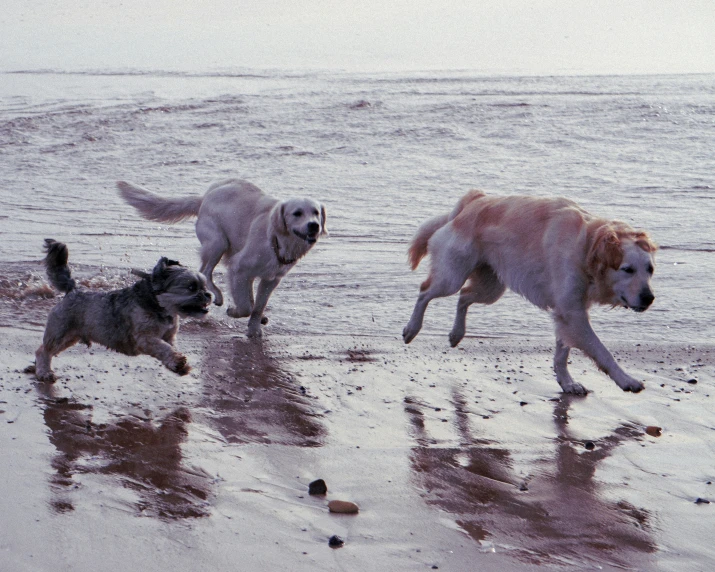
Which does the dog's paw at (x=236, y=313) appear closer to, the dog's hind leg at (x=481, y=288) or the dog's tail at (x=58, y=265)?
the dog's hind leg at (x=481, y=288)

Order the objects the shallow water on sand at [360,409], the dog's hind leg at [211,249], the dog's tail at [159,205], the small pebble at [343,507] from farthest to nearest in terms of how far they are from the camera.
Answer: the dog's tail at [159,205]
the dog's hind leg at [211,249]
the small pebble at [343,507]
the shallow water on sand at [360,409]

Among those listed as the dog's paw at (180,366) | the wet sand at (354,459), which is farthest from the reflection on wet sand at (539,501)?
Result: the dog's paw at (180,366)

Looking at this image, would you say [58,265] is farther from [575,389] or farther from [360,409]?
[575,389]

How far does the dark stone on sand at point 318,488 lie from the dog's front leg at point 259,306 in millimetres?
3021

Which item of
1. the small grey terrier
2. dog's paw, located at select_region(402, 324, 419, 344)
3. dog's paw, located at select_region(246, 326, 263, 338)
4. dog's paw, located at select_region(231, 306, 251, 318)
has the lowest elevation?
dog's paw, located at select_region(246, 326, 263, 338)

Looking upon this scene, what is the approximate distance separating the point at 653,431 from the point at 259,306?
3.29m

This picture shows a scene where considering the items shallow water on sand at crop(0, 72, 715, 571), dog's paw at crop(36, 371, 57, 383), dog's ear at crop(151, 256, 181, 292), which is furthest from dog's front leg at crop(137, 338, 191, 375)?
dog's paw at crop(36, 371, 57, 383)

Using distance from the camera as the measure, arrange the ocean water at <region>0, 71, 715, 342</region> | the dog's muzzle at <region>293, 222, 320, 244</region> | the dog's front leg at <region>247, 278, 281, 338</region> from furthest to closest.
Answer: the ocean water at <region>0, 71, 715, 342</region>
the dog's front leg at <region>247, 278, 281, 338</region>
the dog's muzzle at <region>293, 222, 320, 244</region>

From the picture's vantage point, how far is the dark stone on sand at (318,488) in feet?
12.7

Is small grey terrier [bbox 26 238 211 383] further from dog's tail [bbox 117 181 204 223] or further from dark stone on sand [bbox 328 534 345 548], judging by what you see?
dog's tail [bbox 117 181 204 223]

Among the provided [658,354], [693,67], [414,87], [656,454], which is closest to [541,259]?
[658,354]

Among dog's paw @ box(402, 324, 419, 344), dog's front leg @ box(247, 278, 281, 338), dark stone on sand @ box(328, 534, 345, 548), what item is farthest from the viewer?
dog's front leg @ box(247, 278, 281, 338)

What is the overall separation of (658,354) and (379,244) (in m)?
3.68

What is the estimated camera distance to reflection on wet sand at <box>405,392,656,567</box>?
355 cm
